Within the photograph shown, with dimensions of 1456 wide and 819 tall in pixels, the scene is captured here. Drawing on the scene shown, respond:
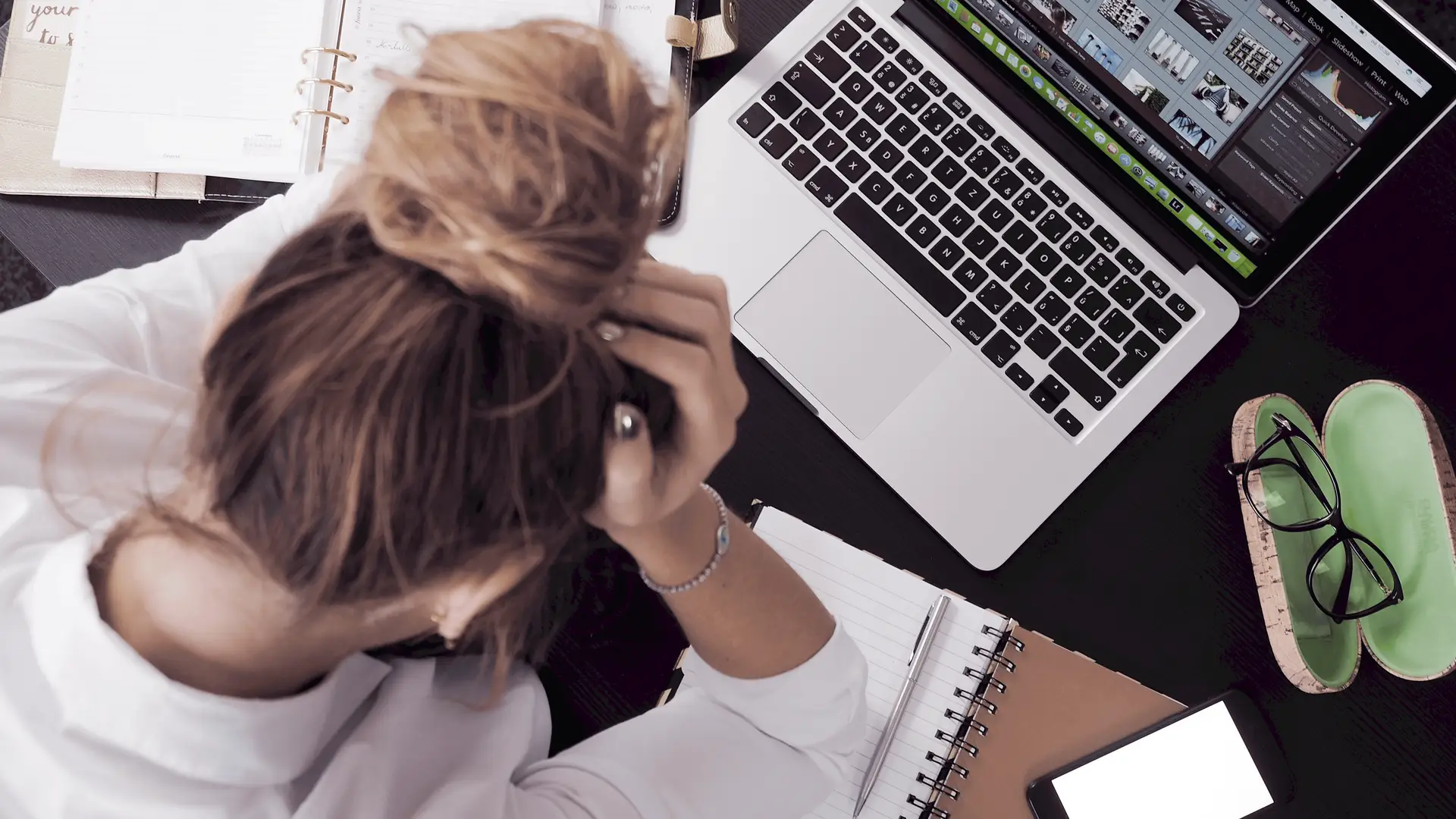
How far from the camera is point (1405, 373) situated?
697mm

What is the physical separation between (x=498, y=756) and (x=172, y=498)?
0.26 metres

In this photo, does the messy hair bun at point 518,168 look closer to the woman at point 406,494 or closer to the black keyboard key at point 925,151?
the woman at point 406,494

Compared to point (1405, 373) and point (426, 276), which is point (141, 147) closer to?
point (426, 276)

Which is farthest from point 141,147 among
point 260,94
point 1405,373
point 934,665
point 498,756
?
point 1405,373

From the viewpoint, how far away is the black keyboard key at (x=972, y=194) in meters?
0.70

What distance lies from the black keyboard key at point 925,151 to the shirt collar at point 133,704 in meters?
0.57

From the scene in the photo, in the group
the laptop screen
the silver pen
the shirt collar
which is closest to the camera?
the shirt collar

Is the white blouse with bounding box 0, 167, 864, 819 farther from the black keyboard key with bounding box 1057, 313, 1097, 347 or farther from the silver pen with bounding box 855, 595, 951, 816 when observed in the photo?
the black keyboard key with bounding box 1057, 313, 1097, 347

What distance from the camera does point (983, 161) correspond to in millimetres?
698

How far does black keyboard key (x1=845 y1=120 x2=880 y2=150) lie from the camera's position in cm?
70

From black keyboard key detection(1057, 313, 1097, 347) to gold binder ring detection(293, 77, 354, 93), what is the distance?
0.59 meters

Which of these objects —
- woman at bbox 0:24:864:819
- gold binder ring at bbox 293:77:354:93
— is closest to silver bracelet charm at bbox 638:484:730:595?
woman at bbox 0:24:864:819

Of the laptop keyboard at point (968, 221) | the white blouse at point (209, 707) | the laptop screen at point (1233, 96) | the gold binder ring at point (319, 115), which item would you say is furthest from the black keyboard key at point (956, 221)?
the gold binder ring at point (319, 115)

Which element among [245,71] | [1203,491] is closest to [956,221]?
[1203,491]
